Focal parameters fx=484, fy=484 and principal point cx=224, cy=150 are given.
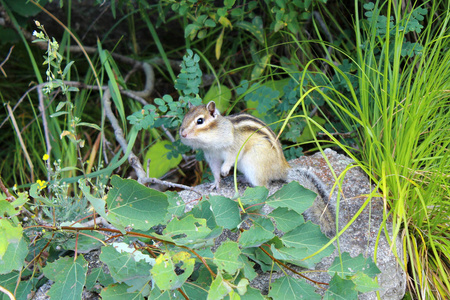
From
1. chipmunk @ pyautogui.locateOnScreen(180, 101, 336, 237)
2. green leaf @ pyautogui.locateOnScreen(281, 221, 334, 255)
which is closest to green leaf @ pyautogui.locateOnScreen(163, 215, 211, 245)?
green leaf @ pyautogui.locateOnScreen(281, 221, 334, 255)

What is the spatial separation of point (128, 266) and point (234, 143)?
120 centimetres

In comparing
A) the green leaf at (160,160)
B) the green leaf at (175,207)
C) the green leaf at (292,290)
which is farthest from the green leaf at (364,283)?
the green leaf at (160,160)

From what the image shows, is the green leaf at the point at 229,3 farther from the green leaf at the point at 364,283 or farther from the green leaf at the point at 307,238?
the green leaf at the point at 364,283

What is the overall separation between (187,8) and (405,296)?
7.15ft

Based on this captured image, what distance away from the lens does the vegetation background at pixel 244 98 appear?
2.46 meters

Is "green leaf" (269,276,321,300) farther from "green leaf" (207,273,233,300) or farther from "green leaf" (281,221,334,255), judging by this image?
"green leaf" (207,273,233,300)

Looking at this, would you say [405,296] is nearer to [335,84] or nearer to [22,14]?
[335,84]

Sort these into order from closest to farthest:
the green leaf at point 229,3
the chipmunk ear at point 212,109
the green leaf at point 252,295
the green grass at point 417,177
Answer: the green leaf at point 252,295 < the green grass at point 417,177 < the chipmunk ear at point 212,109 < the green leaf at point 229,3

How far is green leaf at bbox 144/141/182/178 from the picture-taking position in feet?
11.4

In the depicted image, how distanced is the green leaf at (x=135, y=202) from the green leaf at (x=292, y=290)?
558mm

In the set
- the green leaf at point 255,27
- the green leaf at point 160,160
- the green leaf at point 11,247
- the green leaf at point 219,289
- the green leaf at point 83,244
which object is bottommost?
the green leaf at point 160,160

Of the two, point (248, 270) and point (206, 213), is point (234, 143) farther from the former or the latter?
point (248, 270)

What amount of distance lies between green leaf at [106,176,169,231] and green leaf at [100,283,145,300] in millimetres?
270

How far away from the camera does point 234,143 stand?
292cm
